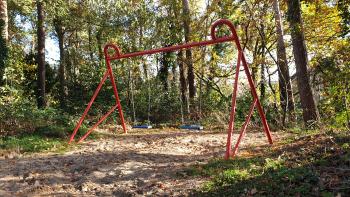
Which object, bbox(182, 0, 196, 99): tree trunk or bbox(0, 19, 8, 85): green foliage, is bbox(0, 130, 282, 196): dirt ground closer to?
bbox(0, 19, 8, 85): green foliage

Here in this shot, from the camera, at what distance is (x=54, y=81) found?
20531 mm

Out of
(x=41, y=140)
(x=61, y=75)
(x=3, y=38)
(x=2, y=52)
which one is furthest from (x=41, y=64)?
(x=41, y=140)

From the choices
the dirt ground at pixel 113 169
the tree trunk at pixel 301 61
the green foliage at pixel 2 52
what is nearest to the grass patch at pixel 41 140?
the dirt ground at pixel 113 169

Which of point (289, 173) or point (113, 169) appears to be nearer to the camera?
point (289, 173)

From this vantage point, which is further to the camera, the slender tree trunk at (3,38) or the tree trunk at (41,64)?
the tree trunk at (41,64)

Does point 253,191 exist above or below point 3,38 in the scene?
below

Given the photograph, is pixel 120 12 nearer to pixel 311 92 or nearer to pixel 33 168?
pixel 311 92

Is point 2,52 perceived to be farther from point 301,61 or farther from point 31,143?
point 301,61

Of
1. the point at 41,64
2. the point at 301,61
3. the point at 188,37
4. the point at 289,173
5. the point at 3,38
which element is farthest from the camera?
the point at 41,64

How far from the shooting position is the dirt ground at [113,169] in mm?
4320

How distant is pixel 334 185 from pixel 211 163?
2.25 metres

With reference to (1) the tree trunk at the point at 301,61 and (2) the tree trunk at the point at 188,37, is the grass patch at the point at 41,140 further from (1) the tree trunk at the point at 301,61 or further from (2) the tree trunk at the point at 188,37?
(2) the tree trunk at the point at 188,37

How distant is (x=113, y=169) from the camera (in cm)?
524

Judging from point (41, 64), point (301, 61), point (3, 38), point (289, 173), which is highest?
point (3, 38)
